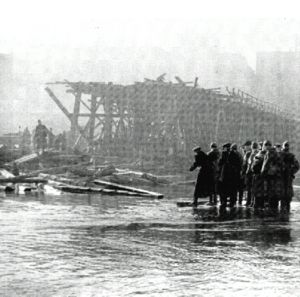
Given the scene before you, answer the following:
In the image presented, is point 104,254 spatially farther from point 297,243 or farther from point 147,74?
point 147,74

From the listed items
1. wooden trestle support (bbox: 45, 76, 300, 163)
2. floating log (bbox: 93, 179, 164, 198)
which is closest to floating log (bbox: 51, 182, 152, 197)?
floating log (bbox: 93, 179, 164, 198)

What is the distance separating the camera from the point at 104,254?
7105 millimetres

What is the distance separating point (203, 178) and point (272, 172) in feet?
4.97

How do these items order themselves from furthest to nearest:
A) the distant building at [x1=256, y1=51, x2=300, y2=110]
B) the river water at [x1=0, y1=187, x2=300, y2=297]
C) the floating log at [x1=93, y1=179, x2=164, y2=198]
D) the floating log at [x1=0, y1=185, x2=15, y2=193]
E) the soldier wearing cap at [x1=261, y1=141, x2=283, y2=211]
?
the distant building at [x1=256, y1=51, x2=300, y2=110] → the floating log at [x1=0, y1=185, x2=15, y2=193] → the floating log at [x1=93, y1=179, x2=164, y2=198] → the soldier wearing cap at [x1=261, y1=141, x2=283, y2=211] → the river water at [x1=0, y1=187, x2=300, y2=297]

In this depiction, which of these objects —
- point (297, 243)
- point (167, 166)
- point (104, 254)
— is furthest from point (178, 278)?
point (167, 166)

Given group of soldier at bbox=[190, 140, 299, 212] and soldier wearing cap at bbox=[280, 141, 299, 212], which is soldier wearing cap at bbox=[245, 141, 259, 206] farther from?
soldier wearing cap at bbox=[280, 141, 299, 212]

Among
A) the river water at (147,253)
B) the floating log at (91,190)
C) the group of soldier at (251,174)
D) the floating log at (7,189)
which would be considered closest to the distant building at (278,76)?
the floating log at (91,190)

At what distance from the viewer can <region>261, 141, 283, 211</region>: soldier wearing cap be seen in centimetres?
1300

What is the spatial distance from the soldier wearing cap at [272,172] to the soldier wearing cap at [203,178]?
1273mm

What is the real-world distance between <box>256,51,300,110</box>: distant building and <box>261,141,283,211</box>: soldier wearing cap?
56000mm

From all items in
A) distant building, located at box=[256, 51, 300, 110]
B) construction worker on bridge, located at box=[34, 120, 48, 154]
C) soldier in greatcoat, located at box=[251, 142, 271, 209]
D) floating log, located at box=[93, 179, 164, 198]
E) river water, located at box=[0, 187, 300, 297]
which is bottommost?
river water, located at box=[0, 187, 300, 297]

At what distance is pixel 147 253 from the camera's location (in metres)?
7.22

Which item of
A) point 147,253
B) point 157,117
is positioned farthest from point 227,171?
point 157,117

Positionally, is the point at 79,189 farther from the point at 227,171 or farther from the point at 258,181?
the point at 258,181
